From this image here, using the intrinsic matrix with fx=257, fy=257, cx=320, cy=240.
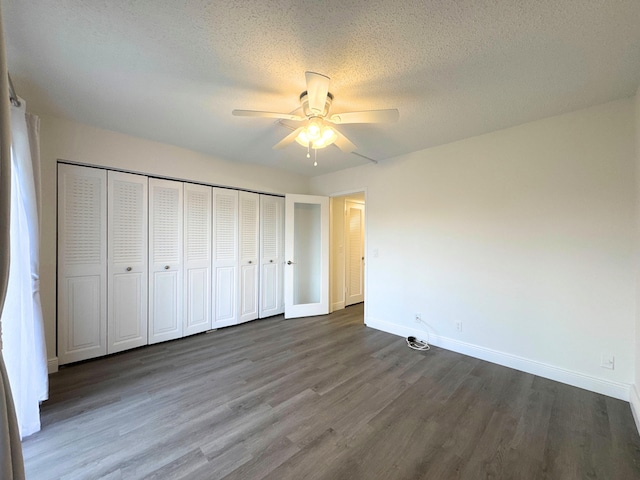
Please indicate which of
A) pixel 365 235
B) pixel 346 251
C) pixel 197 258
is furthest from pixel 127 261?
pixel 346 251

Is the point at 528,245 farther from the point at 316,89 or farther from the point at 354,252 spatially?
the point at 354,252

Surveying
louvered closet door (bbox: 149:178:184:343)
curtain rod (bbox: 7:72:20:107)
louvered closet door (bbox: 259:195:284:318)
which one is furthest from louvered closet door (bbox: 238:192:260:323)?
curtain rod (bbox: 7:72:20:107)

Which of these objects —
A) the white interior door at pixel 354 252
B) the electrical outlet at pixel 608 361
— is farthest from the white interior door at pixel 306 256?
the electrical outlet at pixel 608 361

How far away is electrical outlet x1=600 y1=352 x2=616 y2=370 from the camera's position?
2127 millimetres

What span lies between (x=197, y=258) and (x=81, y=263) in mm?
1150

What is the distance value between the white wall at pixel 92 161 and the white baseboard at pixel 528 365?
335 centimetres

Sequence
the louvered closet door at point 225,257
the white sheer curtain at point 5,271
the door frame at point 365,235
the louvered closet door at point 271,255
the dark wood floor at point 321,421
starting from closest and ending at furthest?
the white sheer curtain at point 5,271
the dark wood floor at point 321,421
the louvered closet door at point 225,257
the door frame at point 365,235
the louvered closet door at point 271,255

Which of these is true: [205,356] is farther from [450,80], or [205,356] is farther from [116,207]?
[450,80]

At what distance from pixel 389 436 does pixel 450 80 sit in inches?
99.2

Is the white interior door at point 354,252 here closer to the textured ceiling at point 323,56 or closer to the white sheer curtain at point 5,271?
the textured ceiling at point 323,56

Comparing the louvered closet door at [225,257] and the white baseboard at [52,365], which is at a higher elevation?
the louvered closet door at [225,257]

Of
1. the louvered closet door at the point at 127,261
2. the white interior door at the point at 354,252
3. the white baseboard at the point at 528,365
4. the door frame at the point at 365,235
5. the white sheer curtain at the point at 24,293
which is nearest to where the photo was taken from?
the white sheer curtain at the point at 24,293

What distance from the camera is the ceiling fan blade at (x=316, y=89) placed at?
5.05ft

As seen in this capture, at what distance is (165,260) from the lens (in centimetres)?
321
